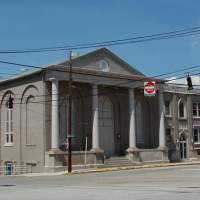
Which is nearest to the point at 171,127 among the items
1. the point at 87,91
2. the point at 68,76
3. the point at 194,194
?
the point at 87,91

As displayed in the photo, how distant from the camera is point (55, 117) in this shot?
143 ft

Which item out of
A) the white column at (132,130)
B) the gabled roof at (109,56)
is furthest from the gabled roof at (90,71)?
the white column at (132,130)

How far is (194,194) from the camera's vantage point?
1822 cm

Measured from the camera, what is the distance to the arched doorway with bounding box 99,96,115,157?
50.5m

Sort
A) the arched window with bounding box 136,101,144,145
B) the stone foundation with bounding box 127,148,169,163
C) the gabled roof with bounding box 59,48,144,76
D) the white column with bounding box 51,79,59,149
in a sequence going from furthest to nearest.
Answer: the arched window with bounding box 136,101,144,145, the stone foundation with bounding box 127,148,169,163, the gabled roof with bounding box 59,48,144,76, the white column with bounding box 51,79,59,149

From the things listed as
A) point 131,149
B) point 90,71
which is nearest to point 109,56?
point 90,71

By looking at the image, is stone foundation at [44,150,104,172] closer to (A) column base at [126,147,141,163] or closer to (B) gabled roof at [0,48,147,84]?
(A) column base at [126,147,141,163]

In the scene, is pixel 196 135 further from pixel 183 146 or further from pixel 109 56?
pixel 109 56

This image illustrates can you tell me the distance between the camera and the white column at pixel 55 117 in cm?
4322

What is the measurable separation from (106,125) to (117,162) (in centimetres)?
475

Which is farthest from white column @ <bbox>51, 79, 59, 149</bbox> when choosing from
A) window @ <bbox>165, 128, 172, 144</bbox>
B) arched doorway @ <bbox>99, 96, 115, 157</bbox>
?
window @ <bbox>165, 128, 172, 144</bbox>

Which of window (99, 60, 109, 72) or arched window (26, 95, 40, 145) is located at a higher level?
window (99, 60, 109, 72)

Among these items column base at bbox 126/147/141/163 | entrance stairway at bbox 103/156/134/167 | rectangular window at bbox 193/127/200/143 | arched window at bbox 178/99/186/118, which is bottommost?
entrance stairway at bbox 103/156/134/167

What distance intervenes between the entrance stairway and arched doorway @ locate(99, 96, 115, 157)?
5.89ft
